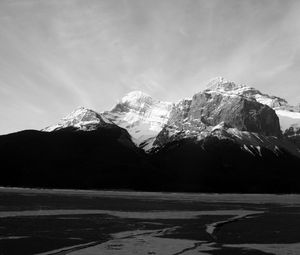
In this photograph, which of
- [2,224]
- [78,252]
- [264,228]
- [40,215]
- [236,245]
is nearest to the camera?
[78,252]

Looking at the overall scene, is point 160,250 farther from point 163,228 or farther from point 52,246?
point 163,228

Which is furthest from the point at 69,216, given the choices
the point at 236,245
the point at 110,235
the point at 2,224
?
the point at 236,245

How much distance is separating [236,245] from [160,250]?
728 centimetres

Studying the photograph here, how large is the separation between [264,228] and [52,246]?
86.9 ft

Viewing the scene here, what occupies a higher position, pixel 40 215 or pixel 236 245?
pixel 40 215

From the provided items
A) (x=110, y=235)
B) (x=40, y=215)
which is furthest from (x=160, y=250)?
(x=40, y=215)

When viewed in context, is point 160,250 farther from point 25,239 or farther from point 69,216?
point 69,216

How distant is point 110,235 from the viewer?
43719mm

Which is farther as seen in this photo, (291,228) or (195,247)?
(291,228)

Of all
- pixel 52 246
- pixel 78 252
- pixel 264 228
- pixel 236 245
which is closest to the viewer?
pixel 78 252

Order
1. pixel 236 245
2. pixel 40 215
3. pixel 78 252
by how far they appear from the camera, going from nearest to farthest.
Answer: pixel 78 252 < pixel 236 245 < pixel 40 215

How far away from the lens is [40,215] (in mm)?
60312

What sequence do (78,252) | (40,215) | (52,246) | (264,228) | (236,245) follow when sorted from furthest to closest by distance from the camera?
1. (40,215)
2. (264,228)
3. (236,245)
4. (52,246)
5. (78,252)

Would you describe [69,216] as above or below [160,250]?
above
